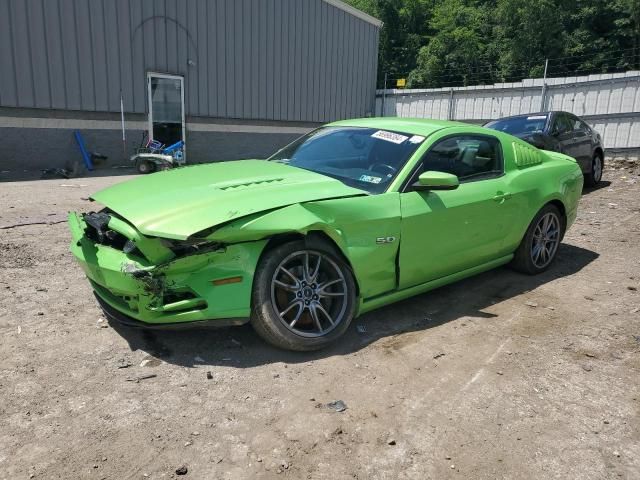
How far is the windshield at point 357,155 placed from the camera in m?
3.67

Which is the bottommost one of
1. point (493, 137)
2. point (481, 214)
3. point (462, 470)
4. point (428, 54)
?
point (462, 470)

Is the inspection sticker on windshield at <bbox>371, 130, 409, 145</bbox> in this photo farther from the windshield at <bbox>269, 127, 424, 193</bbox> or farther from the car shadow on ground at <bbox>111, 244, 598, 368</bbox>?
the car shadow on ground at <bbox>111, 244, 598, 368</bbox>

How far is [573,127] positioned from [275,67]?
9.38m

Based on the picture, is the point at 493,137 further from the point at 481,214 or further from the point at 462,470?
the point at 462,470

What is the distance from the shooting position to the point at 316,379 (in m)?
2.90

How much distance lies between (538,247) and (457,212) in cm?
154

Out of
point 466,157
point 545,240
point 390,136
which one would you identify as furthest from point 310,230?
point 545,240

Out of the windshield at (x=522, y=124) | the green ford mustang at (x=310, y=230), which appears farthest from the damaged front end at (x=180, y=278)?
the windshield at (x=522, y=124)

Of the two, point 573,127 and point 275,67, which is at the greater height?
point 275,67

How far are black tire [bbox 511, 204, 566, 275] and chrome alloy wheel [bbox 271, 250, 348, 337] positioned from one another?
234cm

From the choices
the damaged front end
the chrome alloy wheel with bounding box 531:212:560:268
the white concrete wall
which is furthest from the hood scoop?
the white concrete wall

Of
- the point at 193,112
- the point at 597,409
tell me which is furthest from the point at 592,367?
the point at 193,112

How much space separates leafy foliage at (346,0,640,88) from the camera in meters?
32.2

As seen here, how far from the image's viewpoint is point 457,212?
151 inches
